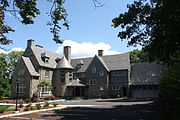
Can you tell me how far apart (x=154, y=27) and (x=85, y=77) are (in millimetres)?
32032

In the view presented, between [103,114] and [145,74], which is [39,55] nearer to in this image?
[145,74]

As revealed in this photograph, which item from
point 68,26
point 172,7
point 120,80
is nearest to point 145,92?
point 120,80

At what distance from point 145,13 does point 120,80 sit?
2771 centimetres

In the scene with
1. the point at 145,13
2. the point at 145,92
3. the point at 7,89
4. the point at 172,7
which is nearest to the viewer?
the point at 172,7

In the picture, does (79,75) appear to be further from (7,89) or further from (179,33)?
(179,33)

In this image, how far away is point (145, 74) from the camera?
47000mm

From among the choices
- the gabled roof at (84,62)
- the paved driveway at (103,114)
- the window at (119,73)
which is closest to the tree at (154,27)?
the paved driveway at (103,114)

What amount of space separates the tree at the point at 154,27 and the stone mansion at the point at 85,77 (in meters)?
24.7

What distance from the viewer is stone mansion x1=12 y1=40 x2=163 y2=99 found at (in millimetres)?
41062

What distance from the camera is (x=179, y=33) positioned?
54.6ft

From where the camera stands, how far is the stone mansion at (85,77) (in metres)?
41.1

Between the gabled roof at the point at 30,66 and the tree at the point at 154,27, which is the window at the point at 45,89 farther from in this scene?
the tree at the point at 154,27

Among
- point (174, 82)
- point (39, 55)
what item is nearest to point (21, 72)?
point (39, 55)

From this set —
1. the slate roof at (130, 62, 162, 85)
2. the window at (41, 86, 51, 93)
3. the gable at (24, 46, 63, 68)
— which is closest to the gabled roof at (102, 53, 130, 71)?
the slate roof at (130, 62, 162, 85)
